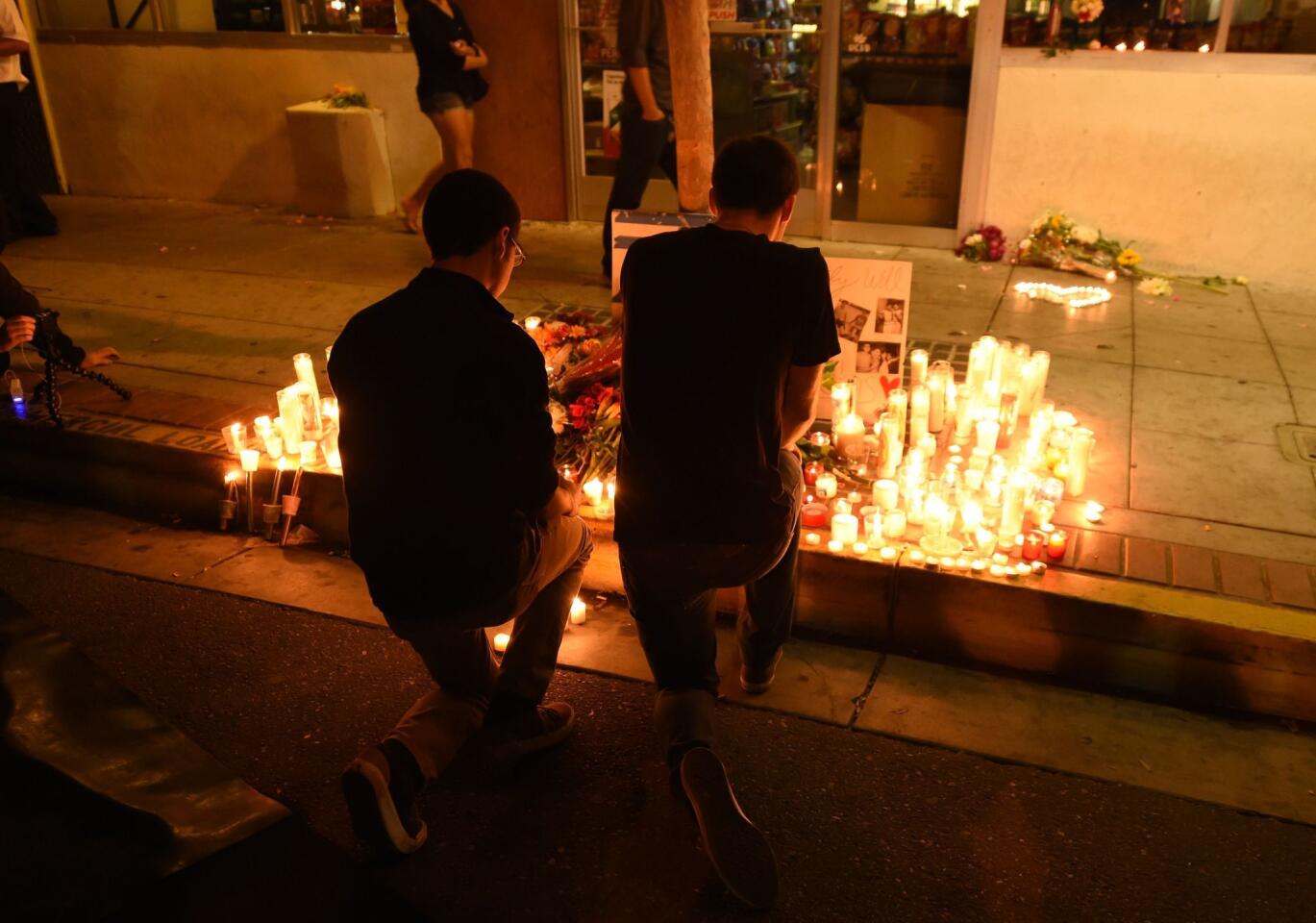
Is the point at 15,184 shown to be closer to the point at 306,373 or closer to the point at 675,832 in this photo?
the point at 306,373

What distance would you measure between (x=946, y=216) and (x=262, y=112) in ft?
20.9

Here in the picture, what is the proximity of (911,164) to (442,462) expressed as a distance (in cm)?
673

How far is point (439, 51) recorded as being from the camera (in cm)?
815

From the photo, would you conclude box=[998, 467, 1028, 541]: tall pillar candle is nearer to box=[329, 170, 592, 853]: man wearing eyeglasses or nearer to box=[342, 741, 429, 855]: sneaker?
box=[329, 170, 592, 853]: man wearing eyeglasses

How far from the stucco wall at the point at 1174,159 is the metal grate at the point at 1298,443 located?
2.95 metres

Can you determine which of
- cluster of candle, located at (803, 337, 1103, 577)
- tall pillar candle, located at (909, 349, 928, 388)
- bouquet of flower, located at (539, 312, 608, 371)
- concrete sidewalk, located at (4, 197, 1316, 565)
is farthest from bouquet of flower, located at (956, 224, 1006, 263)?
bouquet of flower, located at (539, 312, 608, 371)

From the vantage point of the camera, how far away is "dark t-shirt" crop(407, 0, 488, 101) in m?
8.04

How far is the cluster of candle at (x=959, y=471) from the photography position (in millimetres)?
4168

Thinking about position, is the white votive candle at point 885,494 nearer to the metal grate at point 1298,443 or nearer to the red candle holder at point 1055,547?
the red candle holder at point 1055,547

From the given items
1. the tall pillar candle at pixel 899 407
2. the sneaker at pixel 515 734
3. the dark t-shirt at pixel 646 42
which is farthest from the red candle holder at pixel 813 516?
the dark t-shirt at pixel 646 42

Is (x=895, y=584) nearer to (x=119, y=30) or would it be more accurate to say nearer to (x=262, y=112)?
(x=262, y=112)

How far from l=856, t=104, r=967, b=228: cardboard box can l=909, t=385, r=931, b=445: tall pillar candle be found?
403 cm

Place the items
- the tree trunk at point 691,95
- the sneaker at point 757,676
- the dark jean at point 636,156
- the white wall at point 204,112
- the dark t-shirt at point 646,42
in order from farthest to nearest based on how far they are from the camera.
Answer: the white wall at point 204,112 < the dark jean at point 636,156 < the dark t-shirt at point 646,42 < the tree trunk at point 691,95 < the sneaker at point 757,676

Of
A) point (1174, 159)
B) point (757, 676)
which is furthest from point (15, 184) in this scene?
point (1174, 159)
